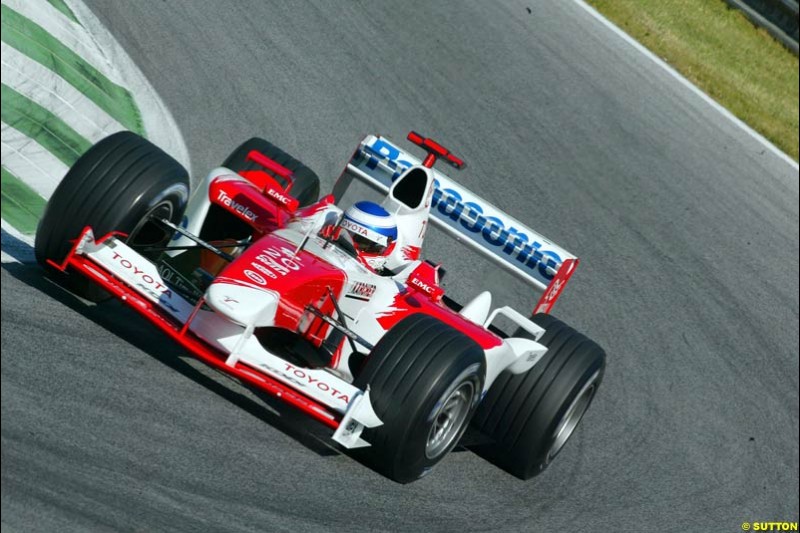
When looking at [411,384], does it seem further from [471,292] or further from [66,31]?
[66,31]

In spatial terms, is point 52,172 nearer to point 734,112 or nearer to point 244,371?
point 244,371

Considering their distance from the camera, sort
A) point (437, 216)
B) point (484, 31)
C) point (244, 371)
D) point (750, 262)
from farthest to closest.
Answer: point (484, 31) < point (750, 262) < point (437, 216) < point (244, 371)

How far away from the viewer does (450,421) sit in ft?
23.1

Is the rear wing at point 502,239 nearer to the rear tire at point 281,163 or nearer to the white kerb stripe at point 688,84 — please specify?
the rear tire at point 281,163

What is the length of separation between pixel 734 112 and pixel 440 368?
965 cm

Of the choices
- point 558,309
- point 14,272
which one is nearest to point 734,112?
point 558,309

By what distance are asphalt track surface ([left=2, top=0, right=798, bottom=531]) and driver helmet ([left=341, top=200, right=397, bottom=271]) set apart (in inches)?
48.7

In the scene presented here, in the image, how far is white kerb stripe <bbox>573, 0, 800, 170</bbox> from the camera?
14617 mm

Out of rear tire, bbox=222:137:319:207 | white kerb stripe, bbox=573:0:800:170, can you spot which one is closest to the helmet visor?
rear tire, bbox=222:137:319:207

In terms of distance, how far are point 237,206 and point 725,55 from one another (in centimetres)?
1009

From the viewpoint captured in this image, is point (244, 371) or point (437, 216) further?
point (437, 216)

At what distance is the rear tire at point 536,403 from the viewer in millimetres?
7645

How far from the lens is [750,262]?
12.7 metres

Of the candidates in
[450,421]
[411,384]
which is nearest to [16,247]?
[411,384]
